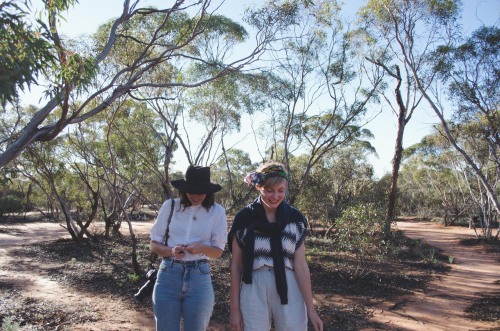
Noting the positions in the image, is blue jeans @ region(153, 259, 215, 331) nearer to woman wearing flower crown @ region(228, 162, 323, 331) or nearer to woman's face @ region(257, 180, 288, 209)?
woman wearing flower crown @ region(228, 162, 323, 331)

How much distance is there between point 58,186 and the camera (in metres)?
18.3

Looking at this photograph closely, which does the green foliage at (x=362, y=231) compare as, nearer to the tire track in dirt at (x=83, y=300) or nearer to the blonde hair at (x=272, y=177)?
the tire track in dirt at (x=83, y=300)

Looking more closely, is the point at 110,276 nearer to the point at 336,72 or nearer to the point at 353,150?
the point at 336,72

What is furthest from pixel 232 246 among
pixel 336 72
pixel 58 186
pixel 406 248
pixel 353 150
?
pixel 353 150

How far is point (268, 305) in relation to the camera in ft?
7.46

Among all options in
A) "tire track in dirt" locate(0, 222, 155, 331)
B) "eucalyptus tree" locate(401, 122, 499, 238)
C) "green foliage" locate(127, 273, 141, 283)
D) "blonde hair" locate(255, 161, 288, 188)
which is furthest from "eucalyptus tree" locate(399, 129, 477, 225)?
"blonde hair" locate(255, 161, 288, 188)

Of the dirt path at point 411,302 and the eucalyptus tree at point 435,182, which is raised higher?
the eucalyptus tree at point 435,182

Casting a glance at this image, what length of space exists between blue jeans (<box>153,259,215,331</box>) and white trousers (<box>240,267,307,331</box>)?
27 cm

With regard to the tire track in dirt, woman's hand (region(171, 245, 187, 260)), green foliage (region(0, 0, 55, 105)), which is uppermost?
green foliage (region(0, 0, 55, 105))

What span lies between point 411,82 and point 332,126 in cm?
326

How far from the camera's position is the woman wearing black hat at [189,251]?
2.37 m

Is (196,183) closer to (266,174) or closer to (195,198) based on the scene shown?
(195,198)

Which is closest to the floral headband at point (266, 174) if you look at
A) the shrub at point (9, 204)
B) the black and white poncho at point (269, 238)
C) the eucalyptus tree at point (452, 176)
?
the black and white poncho at point (269, 238)

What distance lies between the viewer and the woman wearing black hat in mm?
2371
